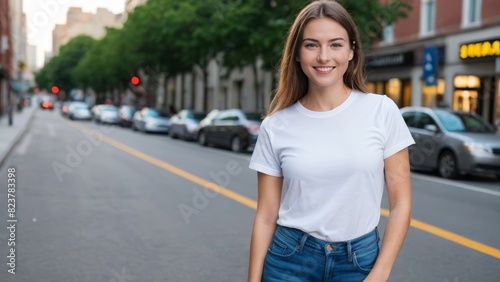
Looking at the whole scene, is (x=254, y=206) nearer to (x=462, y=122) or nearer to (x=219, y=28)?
(x=462, y=122)

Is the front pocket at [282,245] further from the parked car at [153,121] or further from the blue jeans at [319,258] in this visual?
the parked car at [153,121]

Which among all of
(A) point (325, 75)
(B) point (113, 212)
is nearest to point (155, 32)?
(B) point (113, 212)

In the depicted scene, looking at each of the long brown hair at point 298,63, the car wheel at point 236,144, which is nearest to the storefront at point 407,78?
the car wheel at point 236,144

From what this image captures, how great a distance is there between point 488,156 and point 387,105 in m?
11.9

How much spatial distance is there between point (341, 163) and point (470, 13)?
23.1 m

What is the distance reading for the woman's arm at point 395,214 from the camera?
2.16m

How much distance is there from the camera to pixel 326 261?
222 cm

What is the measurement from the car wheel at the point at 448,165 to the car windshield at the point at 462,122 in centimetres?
60

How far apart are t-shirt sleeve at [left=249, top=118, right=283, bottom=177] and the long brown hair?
0.33ft

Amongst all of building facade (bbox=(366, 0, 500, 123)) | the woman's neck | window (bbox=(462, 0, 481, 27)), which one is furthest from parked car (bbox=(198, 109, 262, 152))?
the woman's neck

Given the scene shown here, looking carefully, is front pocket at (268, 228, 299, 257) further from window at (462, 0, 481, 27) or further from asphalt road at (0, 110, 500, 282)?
window at (462, 0, 481, 27)

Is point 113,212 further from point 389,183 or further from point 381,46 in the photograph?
point 381,46

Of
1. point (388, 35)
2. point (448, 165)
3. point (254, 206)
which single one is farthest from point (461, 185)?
point (388, 35)

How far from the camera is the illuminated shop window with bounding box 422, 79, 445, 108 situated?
2523cm
